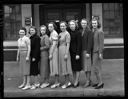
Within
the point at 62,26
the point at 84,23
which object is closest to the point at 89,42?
the point at 84,23

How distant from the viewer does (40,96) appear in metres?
6.63

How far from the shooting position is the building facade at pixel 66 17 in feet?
34.3

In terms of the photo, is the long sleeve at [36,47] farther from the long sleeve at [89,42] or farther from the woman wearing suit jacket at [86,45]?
the long sleeve at [89,42]

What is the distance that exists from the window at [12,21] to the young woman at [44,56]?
3.90 metres

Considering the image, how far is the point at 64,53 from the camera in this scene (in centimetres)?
691

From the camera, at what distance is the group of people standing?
22.3ft

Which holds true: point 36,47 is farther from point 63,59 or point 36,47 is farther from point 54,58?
point 63,59

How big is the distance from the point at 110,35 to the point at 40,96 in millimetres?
5045

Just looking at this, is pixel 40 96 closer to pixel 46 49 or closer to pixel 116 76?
pixel 46 49

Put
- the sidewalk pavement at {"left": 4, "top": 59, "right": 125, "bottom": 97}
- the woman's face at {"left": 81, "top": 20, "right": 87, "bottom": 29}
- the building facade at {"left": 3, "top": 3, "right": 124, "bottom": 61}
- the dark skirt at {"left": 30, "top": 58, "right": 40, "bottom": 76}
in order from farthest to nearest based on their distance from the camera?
the building facade at {"left": 3, "top": 3, "right": 124, "bottom": 61} → the dark skirt at {"left": 30, "top": 58, "right": 40, "bottom": 76} → the woman's face at {"left": 81, "top": 20, "right": 87, "bottom": 29} → the sidewalk pavement at {"left": 4, "top": 59, "right": 125, "bottom": 97}

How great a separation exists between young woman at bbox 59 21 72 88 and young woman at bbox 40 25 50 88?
0.36 metres

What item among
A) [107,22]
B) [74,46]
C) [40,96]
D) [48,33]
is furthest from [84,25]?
[107,22]

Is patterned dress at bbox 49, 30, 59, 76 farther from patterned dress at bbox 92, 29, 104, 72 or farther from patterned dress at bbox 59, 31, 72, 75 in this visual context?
patterned dress at bbox 92, 29, 104, 72

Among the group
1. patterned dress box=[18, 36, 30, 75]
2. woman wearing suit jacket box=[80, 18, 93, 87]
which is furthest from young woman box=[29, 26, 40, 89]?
woman wearing suit jacket box=[80, 18, 93, 87]
